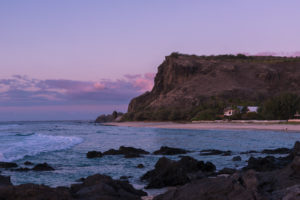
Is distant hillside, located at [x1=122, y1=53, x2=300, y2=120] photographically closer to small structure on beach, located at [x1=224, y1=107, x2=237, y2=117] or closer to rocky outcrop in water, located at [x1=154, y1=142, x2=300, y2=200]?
small structure on beach, located at [x1=224, y1=107, x2=237, y2=117]

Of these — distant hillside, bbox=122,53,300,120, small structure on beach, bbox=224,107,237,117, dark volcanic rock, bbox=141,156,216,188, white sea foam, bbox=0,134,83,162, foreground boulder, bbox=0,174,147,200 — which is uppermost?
distant hillside, bbox=122,53,300,120

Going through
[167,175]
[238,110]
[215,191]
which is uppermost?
[238,110]

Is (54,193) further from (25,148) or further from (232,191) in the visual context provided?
(25,148)

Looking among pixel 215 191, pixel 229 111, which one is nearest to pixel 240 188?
pixel 215 191

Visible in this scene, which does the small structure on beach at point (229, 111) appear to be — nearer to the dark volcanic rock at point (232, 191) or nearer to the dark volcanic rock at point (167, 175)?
the dark volcanic rock at point (167, 175)

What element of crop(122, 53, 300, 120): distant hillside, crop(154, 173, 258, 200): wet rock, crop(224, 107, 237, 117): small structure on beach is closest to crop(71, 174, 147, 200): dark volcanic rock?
crop(154, 173, 258, 200): wet rock

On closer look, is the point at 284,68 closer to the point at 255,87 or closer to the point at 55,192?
the point at 255,87

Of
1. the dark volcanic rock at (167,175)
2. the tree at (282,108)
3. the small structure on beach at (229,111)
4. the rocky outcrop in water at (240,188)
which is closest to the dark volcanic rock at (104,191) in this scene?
the rocky outcrop in water at (240,188)

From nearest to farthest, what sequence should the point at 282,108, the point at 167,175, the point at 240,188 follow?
the point at 240,188 < the point at 167,175 < the point at 282,108

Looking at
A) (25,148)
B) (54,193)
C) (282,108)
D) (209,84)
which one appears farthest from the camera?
(209,84)

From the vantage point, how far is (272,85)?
16038 cm

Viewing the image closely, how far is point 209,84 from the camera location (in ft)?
509

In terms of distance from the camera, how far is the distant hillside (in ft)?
467

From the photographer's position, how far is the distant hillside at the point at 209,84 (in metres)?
142
